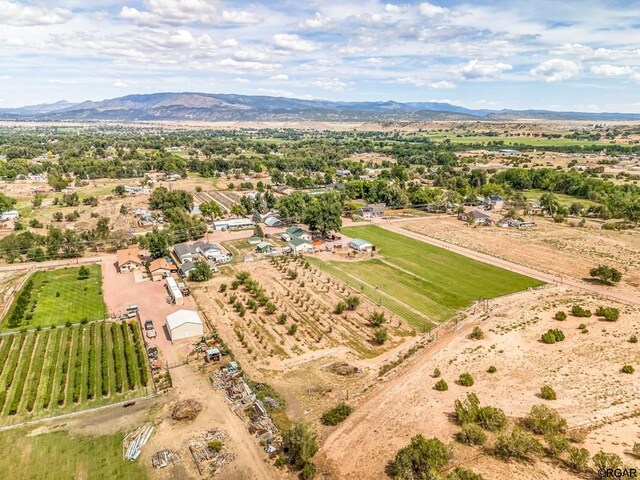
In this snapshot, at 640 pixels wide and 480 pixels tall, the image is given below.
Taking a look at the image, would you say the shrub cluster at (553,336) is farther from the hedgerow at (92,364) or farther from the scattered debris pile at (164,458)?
the hedgerow at (92,364)

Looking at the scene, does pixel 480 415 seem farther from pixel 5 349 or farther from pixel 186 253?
pixel 186 253

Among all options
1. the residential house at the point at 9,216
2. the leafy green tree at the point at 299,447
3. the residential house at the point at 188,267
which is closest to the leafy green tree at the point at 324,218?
the residential house at the point at 188,267

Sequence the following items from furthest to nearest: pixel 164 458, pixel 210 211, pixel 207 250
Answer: pixel 210 211 → pixel 207 250 → pixel 164 458

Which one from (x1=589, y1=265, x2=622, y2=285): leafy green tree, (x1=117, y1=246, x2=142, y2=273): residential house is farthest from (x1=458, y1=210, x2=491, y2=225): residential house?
(x1=117, y1=246, x2=142, y2=273): residential house

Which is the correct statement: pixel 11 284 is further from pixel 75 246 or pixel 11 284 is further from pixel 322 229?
pixel 322 229

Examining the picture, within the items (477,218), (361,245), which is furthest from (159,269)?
(477,218)

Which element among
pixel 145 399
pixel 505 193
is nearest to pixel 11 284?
pixel 145 399
